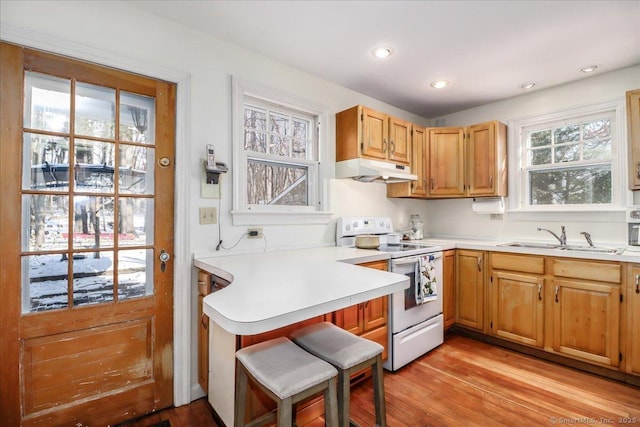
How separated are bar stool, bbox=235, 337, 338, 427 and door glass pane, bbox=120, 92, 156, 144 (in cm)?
145

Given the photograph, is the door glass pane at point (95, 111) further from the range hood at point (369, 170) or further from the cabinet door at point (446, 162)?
the cabinet door at point (446, 162)

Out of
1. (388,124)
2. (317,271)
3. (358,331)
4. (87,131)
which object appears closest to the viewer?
(317,271)

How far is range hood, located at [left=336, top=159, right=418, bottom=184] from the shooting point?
2.64 metres

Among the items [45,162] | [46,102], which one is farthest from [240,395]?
[46,102]

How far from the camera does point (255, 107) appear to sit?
8.04 ft

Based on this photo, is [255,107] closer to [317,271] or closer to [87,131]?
[87,131]

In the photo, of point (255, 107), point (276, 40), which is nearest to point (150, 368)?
point (255, 107)

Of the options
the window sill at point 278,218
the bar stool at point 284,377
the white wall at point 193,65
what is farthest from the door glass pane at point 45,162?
the bar stool at point 284,377

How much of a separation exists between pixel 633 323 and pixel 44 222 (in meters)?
3.81

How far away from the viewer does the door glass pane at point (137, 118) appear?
1843 mm

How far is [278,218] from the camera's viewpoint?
2443 millimetres

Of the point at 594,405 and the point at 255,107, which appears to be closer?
the point at 594,405

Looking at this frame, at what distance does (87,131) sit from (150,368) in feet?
4.84

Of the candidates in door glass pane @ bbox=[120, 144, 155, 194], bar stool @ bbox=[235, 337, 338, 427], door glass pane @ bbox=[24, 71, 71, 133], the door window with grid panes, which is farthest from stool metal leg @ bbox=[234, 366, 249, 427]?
door glass pane @ bbox=[24, 71, 71, 133]
